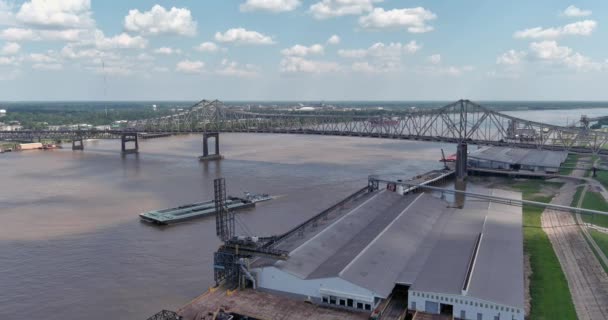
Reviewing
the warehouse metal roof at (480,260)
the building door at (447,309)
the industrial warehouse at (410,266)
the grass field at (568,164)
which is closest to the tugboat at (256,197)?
the industrial warehouse at (410,266)

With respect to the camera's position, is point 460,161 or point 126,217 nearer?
point 126,217

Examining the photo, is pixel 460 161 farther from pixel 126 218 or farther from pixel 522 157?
pixel 126 218

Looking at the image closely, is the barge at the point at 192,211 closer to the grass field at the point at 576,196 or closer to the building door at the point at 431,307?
the building door at the point at 431,307

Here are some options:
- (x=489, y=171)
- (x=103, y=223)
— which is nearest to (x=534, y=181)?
(x=489, y=171)

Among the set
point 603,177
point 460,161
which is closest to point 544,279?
point 460,161

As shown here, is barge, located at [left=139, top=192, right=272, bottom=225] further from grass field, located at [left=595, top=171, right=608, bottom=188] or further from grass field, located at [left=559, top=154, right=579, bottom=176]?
grass field, located at [left=559, top=154, right=579, bottom=176]

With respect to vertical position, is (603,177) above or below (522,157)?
below

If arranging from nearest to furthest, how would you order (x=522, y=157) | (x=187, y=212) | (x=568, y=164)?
(x=187, y=212), (x=568, y=164), (x=522, y=157)

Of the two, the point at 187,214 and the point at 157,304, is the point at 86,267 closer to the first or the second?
the point at 157,304

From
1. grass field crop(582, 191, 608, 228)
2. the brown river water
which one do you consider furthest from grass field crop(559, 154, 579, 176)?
the brown river water
